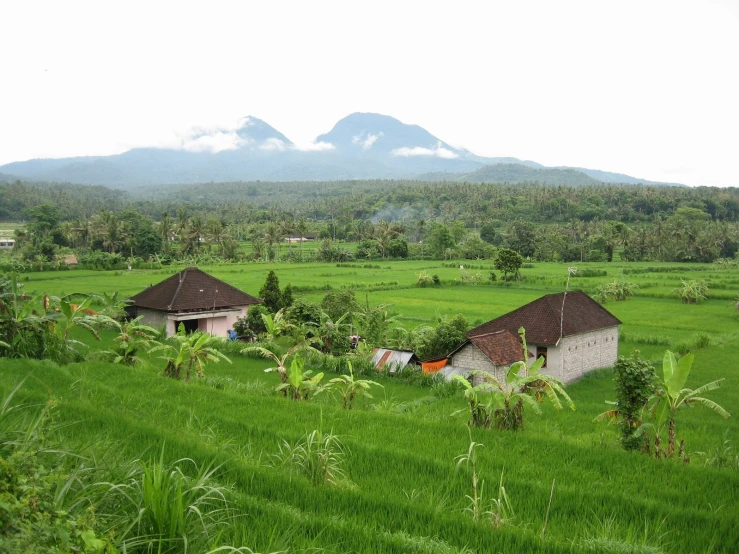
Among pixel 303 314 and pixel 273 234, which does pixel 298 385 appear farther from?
pixel 273 234

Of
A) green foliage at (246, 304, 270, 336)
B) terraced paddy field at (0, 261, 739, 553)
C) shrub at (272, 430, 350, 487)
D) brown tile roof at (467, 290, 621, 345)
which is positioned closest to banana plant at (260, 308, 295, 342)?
green foliage at (246, 304, 270, 336)

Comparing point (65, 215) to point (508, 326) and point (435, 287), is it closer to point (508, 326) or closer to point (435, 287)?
point (435, 287)

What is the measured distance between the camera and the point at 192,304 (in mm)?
25203

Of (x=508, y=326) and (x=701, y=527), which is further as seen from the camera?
(x=508, y=326)

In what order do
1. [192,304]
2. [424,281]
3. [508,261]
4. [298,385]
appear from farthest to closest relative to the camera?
[508,261]
[424,281]
[192,304]
[298,385]

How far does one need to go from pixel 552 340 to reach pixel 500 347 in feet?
6.83

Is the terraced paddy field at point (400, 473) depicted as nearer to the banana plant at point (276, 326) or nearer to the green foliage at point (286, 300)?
the banana plant at point (276, 326)

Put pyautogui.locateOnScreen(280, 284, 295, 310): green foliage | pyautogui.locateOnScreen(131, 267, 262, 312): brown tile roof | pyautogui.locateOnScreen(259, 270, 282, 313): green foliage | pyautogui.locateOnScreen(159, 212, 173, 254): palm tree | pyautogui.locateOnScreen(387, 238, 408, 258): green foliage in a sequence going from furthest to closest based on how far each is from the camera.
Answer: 1. pyautogui.locateOnScreen(387, 238, 408, 258): green foliage
2. pyautogui.locateOnScreen(159, 212, 173, 254): palm tree
3. pyautogui.locateOnScreen(259, 270, 282, 313): green foliage
4. pyautogui.locateOnScreen(280, 284, 295, 310): green foliage
5. pyautogui.locateOnScreen(131, 267, 262, 312): brown tile roof

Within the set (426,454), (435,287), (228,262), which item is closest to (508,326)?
(426,454)

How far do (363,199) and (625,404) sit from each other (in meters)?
144

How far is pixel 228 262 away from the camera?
6725 centimetres

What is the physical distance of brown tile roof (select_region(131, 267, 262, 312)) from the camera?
25.1 m

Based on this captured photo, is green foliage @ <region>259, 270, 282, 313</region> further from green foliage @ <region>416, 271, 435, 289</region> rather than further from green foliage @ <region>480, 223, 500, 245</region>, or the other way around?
green foliage @ <region>480, 223, 500, 245</region>

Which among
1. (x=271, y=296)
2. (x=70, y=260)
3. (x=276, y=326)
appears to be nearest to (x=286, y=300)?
(x=271, y=296)
